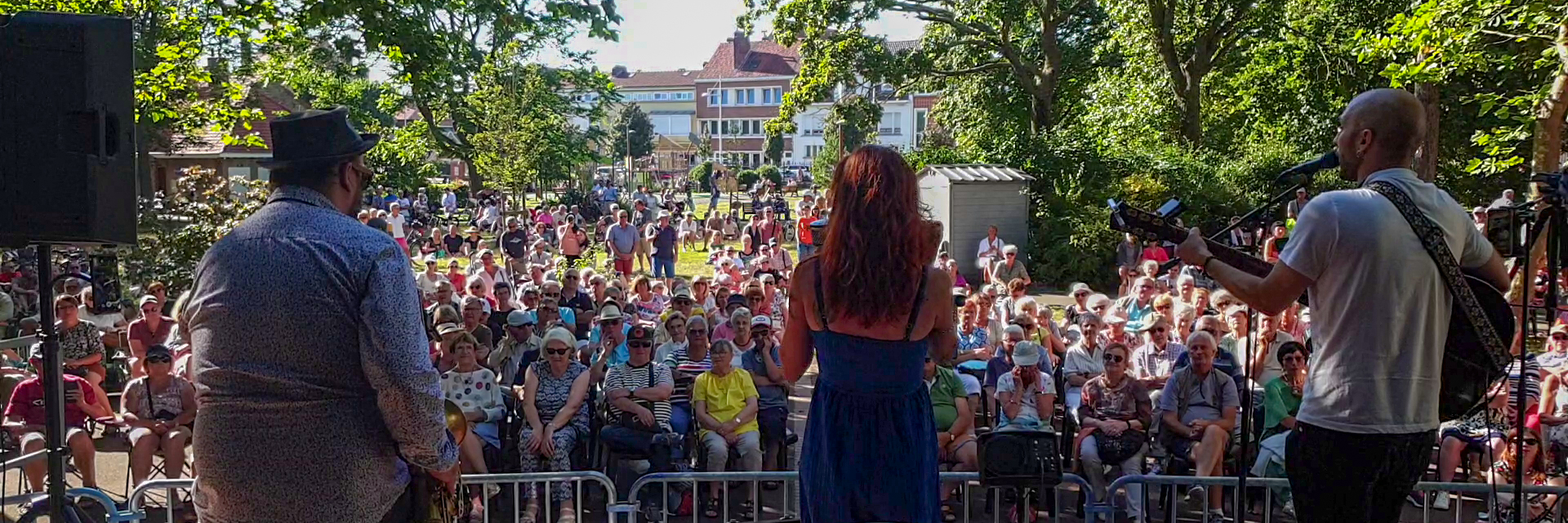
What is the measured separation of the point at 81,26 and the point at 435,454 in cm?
170

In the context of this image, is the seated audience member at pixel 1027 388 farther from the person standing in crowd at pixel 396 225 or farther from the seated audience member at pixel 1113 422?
the person standing in crowd at pixel 396 225

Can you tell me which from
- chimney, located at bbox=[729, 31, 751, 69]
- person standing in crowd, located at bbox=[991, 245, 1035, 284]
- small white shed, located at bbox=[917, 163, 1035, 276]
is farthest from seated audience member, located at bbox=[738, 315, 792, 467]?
chimney, located at bbox=[729, 31, 751, 69]

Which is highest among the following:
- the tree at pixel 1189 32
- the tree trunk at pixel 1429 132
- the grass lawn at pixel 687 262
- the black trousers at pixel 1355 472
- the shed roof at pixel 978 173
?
the tree at pixel 1189 32

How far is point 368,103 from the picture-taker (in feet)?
136

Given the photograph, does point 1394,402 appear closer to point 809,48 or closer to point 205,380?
point 205,380

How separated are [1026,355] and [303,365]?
5366 mm

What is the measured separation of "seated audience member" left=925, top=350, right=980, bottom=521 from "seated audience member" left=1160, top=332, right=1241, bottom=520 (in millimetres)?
1146

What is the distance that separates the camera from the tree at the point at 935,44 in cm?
2289

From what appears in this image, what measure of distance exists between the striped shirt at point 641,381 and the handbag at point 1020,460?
124 inches

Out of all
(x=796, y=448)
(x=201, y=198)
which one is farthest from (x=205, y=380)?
(x=201, y=198)

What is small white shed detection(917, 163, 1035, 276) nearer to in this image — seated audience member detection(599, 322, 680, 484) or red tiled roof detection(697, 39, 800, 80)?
seated audience member detection(599, 322, 680, 484)

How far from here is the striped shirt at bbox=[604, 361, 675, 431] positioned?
704 cm

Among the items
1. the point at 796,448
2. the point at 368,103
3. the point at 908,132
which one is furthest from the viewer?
the point at 908,132

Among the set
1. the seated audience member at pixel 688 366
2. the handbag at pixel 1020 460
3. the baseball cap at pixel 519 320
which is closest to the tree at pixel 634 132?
the baseball cap at pixel 519 320
